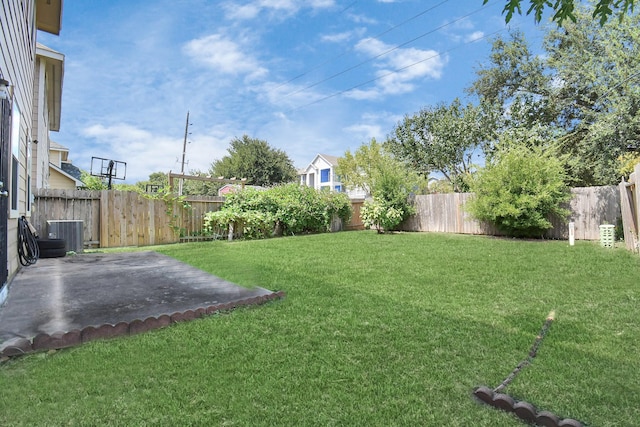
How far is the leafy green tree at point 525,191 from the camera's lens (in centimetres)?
1043

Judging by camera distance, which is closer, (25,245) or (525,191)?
(25,245)

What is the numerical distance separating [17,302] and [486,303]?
15.4 ft

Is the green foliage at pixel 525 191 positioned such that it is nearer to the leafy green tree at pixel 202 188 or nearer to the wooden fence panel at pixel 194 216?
the wooden fence panel at pixel 194 216

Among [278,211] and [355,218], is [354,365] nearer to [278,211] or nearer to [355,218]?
[278,211]

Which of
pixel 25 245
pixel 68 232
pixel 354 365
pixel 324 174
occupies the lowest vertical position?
pixel 354 365

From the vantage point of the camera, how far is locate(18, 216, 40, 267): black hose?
17.3 ft

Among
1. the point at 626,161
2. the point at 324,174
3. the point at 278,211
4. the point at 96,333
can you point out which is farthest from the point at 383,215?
the point at 324,174

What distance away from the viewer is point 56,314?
301 centimetres

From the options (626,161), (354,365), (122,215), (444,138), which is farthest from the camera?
(444,138)

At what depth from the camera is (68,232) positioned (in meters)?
7.64

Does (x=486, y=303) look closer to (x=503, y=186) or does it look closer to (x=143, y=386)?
(x=143, y=386)

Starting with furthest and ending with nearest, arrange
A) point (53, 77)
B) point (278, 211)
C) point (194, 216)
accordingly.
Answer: point (278, 211) → point (194, 216) → point (53, 77)

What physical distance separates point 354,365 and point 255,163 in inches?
1369

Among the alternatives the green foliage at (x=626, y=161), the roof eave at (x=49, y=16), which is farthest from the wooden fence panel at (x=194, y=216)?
the green foliage at (x=626, y=161)
